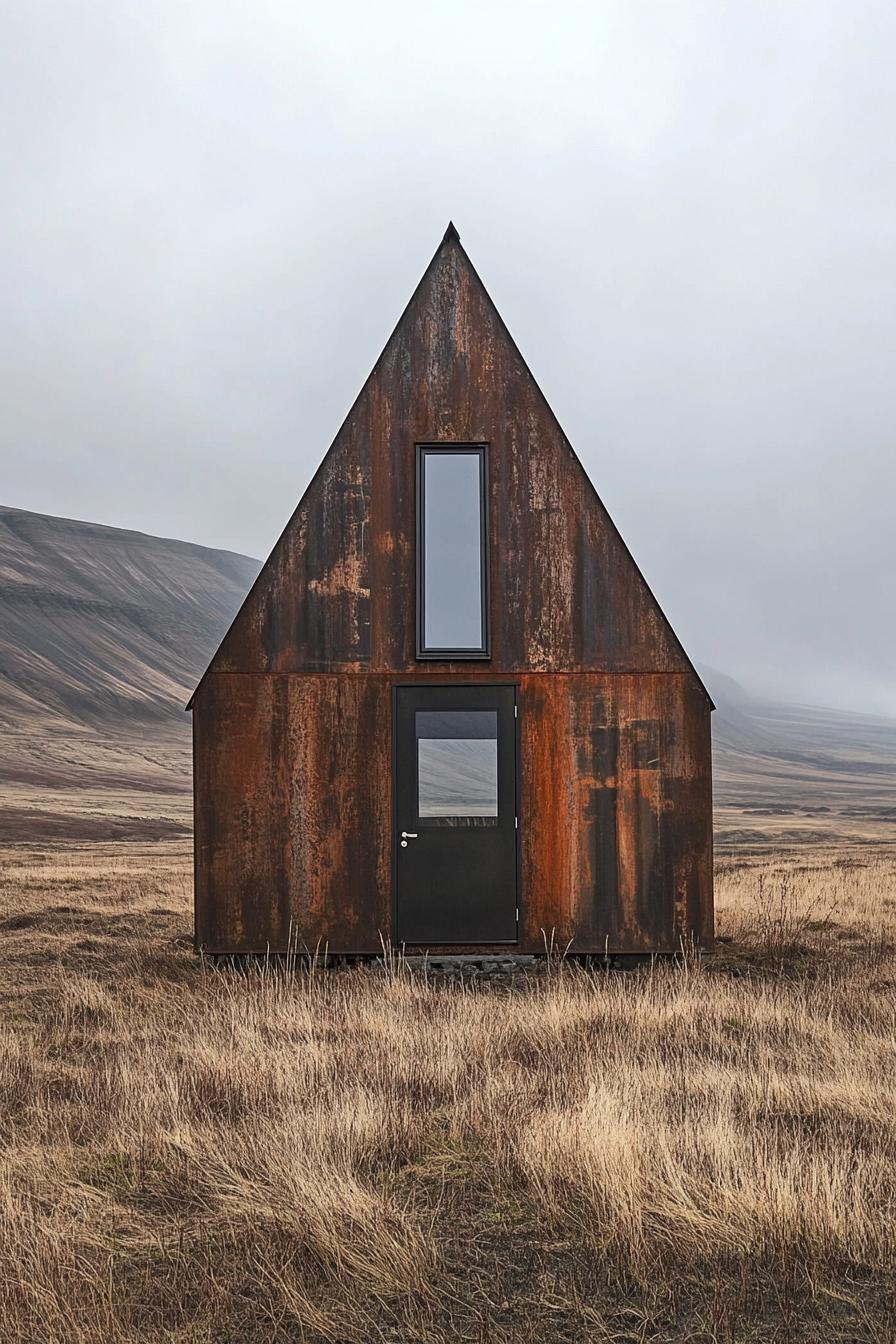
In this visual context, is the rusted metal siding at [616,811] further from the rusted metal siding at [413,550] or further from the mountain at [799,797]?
the mountain at [799,797]

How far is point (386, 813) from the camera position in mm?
11641

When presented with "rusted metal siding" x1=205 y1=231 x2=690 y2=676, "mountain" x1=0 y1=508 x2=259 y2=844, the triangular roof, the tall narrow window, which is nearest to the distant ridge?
"mountain" x1=0 y1=508 x2=259 y2=844

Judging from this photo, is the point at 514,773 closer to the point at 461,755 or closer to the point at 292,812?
the point at 461,755

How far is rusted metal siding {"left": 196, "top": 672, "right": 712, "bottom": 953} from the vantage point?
1159cm

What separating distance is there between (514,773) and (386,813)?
142 centimetres

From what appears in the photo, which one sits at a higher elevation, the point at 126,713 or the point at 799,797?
the point at 126,713

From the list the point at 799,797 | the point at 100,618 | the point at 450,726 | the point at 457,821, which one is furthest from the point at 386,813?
the point at 100,618

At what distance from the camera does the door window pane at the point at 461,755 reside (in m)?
11.7

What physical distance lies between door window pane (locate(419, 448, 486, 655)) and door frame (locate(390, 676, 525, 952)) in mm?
343

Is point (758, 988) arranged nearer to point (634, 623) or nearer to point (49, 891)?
point (634, 623)

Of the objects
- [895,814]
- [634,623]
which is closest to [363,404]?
[634,623]

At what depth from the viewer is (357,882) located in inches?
457

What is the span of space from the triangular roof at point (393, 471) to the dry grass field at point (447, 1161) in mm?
3402

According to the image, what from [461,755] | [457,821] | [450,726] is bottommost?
[457,821]
